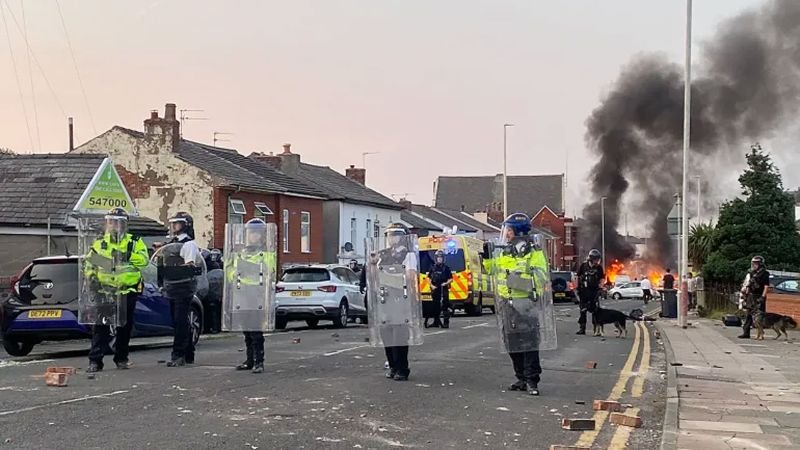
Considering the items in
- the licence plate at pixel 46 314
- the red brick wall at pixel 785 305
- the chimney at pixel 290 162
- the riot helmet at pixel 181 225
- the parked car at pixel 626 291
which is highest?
the chimney at pixel 290 162

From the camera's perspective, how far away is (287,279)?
2281cm

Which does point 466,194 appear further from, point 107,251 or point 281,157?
point 107,251

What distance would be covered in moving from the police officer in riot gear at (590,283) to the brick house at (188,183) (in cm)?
1859

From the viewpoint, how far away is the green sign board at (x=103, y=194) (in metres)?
23.8

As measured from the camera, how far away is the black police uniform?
20.0 m

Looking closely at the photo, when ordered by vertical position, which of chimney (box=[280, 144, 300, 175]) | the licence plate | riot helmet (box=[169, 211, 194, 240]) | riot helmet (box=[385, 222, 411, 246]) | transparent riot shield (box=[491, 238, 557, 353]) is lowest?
the licence plate

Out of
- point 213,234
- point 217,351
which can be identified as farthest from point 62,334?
point 213,234

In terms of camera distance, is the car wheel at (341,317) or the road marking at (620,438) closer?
the road marking at (620,438)

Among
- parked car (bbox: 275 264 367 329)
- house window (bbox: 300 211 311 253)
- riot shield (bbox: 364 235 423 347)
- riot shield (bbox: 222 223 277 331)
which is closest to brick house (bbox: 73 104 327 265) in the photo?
house window (bbox: 300 211 311 253)

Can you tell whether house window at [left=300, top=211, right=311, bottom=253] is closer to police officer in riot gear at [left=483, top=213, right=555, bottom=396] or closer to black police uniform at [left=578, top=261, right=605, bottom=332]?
black police uniform at [left=578, top=261, right=605, bottom=332]

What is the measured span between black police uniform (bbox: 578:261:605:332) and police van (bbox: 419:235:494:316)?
330 inches

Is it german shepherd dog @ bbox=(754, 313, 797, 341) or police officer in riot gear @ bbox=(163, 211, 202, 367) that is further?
german shepherd dog @ bbox=(754, 313, 797, 341)

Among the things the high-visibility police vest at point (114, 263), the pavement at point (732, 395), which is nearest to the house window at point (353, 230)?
the pavement at point (732, 395)

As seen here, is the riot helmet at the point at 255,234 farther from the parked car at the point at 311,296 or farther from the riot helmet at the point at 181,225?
the parked car at the point at 311,296
